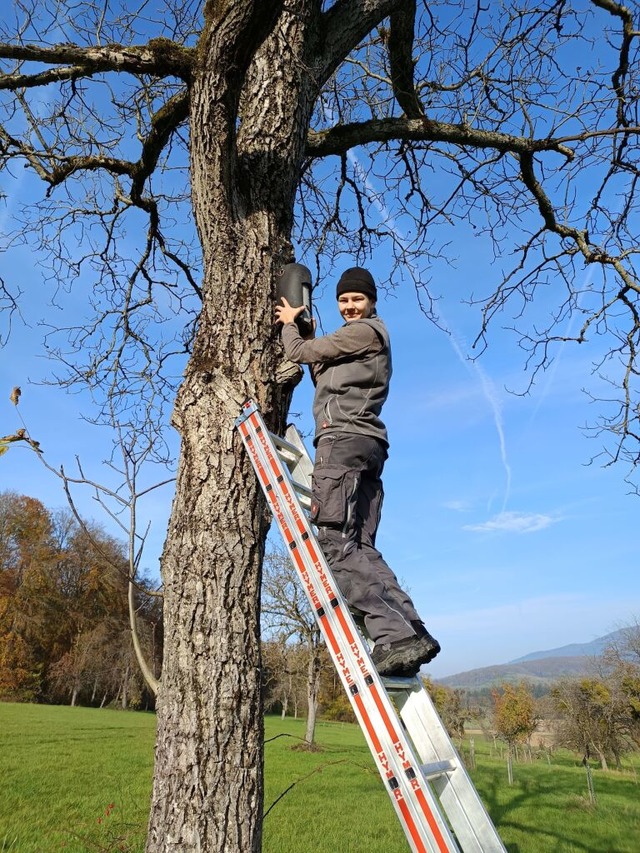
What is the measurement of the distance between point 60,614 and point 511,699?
30.4 metres

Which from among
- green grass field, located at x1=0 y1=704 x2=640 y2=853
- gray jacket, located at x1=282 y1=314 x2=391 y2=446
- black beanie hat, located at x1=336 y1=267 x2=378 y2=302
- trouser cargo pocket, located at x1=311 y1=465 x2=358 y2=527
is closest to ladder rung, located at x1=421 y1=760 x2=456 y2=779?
trouser cargo pocket, located at x1=311 y1=465 x2=358 y2=527

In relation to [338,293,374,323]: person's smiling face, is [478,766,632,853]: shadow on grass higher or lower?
lower

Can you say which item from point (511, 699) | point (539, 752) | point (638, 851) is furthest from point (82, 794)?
point (539, 752)

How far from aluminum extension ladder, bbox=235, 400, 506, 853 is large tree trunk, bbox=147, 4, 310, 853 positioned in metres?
0.21

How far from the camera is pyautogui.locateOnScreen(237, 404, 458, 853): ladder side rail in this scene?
181 cm

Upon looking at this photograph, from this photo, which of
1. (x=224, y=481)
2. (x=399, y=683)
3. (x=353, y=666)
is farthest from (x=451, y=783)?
(x=224, y=481)

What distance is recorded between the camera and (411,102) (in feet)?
15.3

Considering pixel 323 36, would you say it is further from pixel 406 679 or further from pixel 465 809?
pixel 465 809

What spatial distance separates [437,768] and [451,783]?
108 millimetres

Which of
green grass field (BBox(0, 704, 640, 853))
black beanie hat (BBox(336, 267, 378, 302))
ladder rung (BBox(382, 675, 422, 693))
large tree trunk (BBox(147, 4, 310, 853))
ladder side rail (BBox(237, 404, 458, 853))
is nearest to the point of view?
ladder side rail (BBox(237, 404, 458, 853))

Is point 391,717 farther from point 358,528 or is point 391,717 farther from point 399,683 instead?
point 358,528

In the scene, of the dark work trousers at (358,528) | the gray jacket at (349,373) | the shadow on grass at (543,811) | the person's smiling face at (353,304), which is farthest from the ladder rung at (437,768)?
the shadow on grass at (543,811)

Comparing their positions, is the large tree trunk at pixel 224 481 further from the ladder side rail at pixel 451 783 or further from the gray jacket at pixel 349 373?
the ladder side rail at pixel 451 783

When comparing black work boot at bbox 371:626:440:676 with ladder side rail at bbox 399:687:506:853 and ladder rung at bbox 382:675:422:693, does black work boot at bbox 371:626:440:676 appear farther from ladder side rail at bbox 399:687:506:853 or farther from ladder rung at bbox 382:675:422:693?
ladder side rail at bbox 399:687:506:853
